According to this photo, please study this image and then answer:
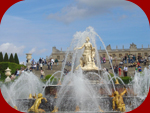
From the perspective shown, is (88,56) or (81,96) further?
(88,56)

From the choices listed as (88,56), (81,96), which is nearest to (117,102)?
(81,96)

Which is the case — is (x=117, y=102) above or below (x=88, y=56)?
below

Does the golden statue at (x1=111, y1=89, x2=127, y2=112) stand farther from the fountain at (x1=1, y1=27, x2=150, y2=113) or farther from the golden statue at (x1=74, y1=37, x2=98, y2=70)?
the golden statue at (x1=74, y1=37, x2=98, y2=70)

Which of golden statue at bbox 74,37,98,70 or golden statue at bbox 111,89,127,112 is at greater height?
golden statue at bbox 74,37,98,70

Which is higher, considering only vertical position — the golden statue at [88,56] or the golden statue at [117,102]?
the golden statue at [88,56]

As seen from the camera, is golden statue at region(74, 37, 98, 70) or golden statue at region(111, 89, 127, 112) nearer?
golden statue at region(111, 89, 127, 112)

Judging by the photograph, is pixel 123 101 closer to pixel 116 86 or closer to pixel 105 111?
pixel 105 111

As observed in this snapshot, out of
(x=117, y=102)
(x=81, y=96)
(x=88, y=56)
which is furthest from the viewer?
(x=88, y=56)

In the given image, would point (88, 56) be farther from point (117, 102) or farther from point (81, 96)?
point (117, 102)

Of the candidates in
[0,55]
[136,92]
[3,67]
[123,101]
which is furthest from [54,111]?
[0,55]

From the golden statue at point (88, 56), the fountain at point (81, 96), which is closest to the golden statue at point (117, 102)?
the fountain at point (81, 96)

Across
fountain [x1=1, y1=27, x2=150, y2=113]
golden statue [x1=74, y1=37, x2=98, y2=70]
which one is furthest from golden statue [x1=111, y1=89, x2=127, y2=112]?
golden statue [x1=74, y1=37, x2=98, y2=70]

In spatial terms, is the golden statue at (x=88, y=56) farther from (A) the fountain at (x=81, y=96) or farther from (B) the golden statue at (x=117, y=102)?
(B) the golden statue at (x=117, y=102)

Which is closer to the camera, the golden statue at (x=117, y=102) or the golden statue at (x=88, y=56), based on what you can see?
the golden statue at (x=117, y=102)
